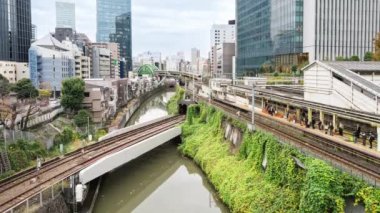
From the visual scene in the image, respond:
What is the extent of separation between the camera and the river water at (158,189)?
2483 cm

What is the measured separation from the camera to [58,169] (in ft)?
81.9

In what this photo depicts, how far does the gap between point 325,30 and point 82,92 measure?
46752 millimetres

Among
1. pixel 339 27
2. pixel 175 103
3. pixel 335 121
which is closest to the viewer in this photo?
pixel 335 121

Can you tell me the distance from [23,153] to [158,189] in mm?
9764

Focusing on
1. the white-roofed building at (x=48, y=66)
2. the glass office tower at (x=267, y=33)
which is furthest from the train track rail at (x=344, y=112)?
the white-roofed building at (x=48, y=66)

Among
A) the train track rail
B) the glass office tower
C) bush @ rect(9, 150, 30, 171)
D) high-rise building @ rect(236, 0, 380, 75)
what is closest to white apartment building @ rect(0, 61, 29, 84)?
the glass office tower

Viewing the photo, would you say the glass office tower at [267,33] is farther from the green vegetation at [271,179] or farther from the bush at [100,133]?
the green vegetation at [271,179]

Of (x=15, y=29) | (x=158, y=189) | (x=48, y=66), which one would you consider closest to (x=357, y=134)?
(x=158, y=189)

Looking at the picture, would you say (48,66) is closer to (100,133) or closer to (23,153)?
(100,133)

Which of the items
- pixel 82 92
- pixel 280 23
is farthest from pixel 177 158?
pixel 280 23

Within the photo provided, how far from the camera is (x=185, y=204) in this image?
82.3ft

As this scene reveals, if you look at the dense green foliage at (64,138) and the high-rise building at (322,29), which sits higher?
the high-rise building at (322,29)

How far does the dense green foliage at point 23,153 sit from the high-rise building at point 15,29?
8205 centimetres

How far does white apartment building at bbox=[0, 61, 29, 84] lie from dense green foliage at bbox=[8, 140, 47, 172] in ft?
198
